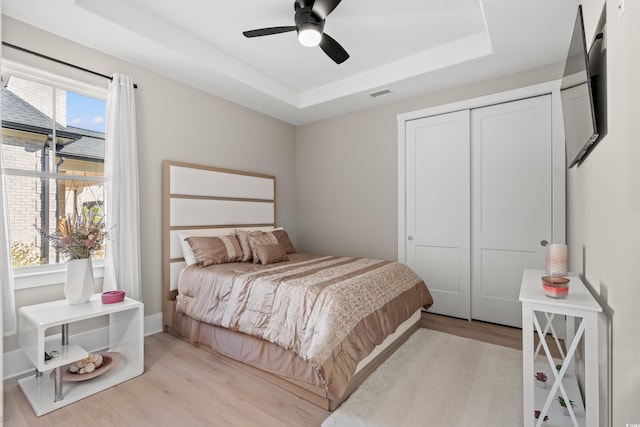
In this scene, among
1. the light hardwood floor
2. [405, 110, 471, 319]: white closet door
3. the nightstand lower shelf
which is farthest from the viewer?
[405, 110, 471, 319]: white closet door

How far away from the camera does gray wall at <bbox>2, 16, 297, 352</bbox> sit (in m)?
2.45

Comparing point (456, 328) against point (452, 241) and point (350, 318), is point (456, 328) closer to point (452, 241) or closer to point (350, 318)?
point (452, 241)

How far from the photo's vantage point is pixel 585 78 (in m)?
1.50

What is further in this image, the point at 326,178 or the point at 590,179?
the point at 326,178

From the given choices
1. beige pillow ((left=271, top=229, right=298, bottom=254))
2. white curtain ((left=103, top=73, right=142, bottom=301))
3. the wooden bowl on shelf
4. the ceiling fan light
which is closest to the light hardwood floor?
white curtain ((left=103, top=73, right=142, bottom=301))

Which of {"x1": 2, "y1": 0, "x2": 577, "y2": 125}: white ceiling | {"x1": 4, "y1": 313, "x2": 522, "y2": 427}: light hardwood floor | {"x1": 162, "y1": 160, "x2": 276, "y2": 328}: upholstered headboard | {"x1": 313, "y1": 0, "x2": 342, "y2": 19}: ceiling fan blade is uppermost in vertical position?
{"x1": 2, "y1": 0, "x2": 577, "y2": 125}: white ceiling

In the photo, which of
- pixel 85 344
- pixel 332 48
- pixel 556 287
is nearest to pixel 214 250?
pixel 85 344

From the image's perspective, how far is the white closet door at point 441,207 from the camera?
3.48 m

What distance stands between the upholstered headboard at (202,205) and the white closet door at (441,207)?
1953mm

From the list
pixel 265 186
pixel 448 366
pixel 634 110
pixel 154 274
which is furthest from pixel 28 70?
pixel 448 366

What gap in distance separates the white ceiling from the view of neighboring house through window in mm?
541

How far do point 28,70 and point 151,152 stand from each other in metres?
1.03

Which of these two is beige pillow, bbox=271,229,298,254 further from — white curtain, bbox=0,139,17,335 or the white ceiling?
white curtain, bbox=0,139,17,335

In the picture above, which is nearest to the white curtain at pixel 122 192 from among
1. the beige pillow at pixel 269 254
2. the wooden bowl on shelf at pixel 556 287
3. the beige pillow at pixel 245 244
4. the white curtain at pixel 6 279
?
the white curtain at pixel 6 279
